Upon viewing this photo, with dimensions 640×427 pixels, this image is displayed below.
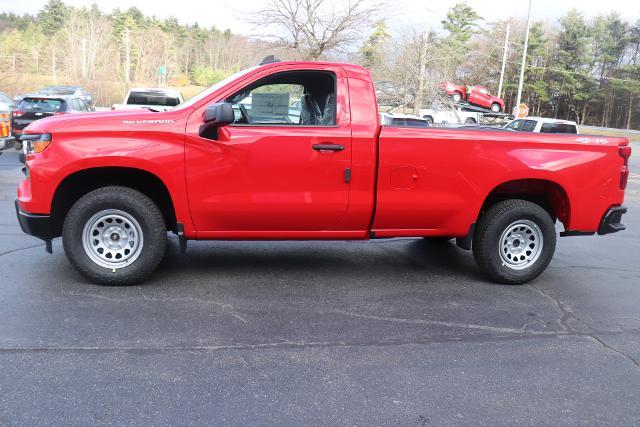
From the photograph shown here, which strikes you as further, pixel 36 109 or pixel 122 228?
pixel 36 109

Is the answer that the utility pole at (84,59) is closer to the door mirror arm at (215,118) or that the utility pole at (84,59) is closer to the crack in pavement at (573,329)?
the door mirror arm at (215,118)

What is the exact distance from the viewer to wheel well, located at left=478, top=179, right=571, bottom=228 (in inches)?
223

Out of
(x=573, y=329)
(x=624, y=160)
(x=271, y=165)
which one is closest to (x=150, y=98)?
(x=271, y=165)

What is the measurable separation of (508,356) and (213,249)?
11.9ft

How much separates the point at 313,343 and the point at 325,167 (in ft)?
5.53

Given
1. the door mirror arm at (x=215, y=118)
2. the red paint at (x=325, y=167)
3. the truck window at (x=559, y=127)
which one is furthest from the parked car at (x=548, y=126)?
the door mirror arm at (x=215, y=118)

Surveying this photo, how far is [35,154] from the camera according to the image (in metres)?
4.88

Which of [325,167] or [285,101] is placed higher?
[285,101]

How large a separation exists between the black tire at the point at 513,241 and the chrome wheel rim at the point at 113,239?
324cm

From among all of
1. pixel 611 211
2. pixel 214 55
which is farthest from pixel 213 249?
pixel 214 55

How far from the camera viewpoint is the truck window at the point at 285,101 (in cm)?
523

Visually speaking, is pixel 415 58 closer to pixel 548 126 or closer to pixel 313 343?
pixel 548 126

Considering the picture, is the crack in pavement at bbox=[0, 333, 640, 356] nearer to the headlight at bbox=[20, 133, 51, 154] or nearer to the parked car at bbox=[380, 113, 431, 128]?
the headlight at bbox=[20, 133, 51, 154]

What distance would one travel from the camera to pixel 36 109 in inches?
647
